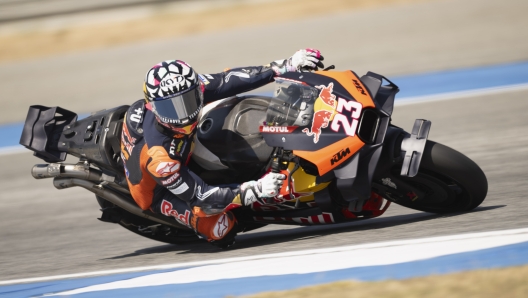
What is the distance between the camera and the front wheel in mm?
4410

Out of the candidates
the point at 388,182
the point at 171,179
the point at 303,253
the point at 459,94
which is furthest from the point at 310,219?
the point at 459,94

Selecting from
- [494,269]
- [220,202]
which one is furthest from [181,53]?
[494,269]

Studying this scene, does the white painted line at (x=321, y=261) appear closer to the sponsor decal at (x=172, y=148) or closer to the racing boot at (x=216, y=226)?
the racing boot at (x=216, y=226)

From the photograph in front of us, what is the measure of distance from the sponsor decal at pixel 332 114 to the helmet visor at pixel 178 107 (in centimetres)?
79

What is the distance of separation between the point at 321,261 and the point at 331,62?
7550 mm

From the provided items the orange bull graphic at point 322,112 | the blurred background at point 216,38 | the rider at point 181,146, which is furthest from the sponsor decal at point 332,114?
the blurred background at point 216,38

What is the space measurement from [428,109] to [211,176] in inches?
179

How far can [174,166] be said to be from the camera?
4.72 meters

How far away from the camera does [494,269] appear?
379 centimetres

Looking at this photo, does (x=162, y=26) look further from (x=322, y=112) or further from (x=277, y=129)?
(x=322, y=112)

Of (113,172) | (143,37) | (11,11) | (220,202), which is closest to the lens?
(220,202)

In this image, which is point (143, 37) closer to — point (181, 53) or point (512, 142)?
point (181, 53)

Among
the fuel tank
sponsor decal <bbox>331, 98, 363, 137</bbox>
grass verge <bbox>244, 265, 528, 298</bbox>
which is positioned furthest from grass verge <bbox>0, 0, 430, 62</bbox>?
grass verge <bbox>244, 265, 528, 298</bbox>

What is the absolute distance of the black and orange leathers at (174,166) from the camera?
4.78 metres
